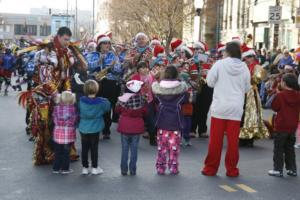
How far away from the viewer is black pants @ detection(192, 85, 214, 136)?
1209cm

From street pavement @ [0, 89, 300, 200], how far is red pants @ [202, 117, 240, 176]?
14cm

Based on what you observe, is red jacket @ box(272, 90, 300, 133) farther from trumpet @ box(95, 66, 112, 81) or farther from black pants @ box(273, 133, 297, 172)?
trumpet @ box(95, 66, 112, 81)

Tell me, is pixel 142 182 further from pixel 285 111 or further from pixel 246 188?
pixel 285 111

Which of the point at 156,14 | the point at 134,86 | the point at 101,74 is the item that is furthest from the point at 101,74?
the point at 156,14

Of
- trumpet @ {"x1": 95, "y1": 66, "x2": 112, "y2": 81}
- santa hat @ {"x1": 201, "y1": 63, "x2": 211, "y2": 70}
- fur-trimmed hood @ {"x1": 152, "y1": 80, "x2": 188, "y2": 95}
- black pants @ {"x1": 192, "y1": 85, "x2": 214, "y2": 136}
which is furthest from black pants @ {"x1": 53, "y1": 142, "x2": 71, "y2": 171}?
santa hat @ {"x1": 201, "y1": 63, "x2": 211, "y2": 70}

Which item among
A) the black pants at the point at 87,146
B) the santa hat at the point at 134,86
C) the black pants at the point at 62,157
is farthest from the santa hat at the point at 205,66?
the black pants at the point at 62,157

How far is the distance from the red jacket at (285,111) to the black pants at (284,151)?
99 millimetres

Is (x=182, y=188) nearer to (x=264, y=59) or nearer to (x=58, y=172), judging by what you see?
(x=58, y=172)

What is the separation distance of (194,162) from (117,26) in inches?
1673

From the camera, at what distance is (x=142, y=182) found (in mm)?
8008

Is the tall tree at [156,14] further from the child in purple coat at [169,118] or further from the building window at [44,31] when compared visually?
the building window at [44,31]

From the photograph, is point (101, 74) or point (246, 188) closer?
point (246, 188)

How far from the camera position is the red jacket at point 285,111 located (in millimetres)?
8570

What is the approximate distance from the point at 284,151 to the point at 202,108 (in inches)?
140
